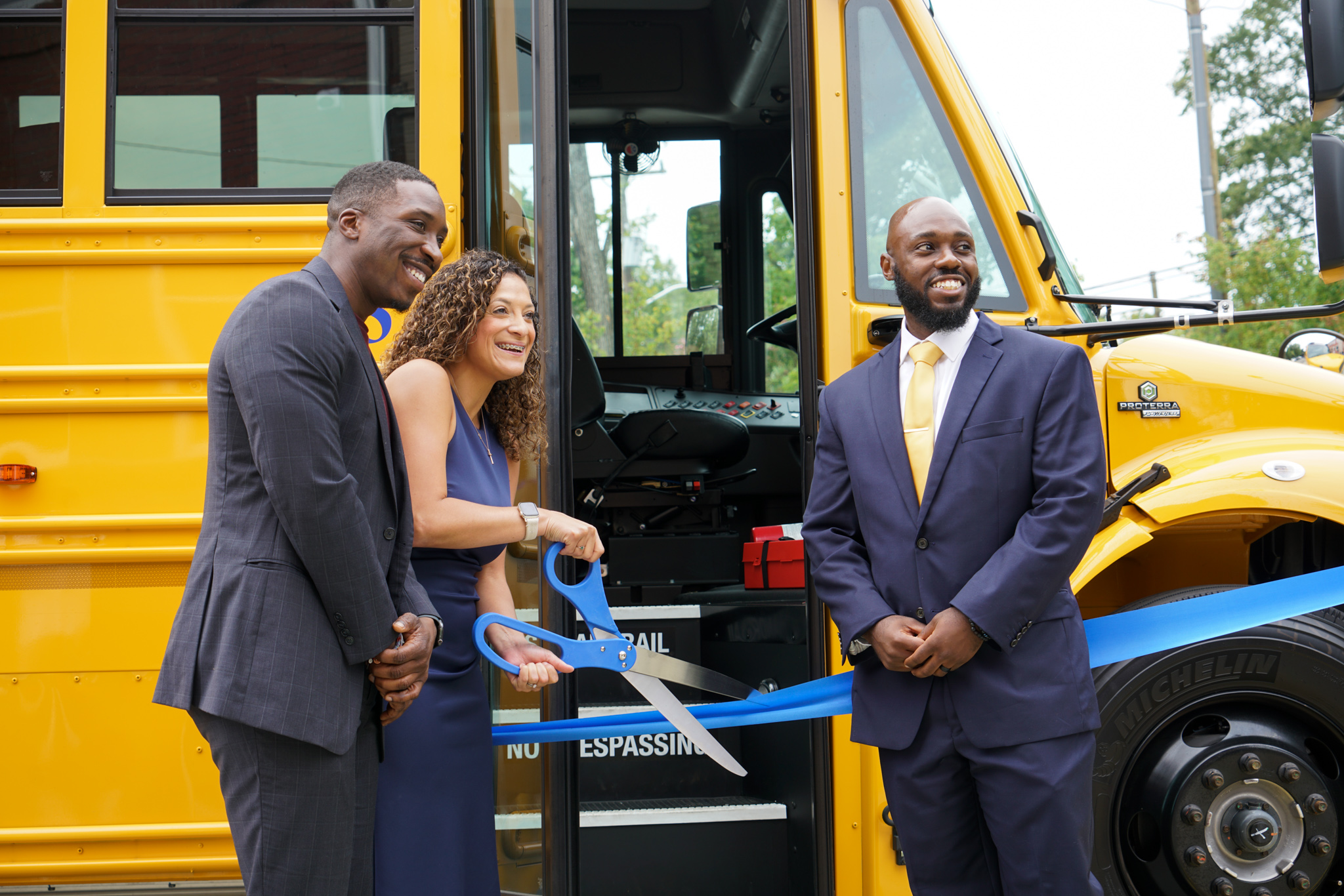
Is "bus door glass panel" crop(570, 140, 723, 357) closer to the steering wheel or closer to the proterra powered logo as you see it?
the steering wheel

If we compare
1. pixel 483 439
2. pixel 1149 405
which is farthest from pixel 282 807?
pixel 1149 405

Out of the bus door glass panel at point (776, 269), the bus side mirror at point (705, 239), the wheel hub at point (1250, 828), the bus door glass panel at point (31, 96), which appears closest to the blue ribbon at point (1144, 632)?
the wheel hub at point (1250, 828)

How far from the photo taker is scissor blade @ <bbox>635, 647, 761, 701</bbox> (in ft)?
6.46

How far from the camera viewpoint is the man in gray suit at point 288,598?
1356 millimetres

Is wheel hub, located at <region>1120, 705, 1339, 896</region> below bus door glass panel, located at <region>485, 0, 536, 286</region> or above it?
below

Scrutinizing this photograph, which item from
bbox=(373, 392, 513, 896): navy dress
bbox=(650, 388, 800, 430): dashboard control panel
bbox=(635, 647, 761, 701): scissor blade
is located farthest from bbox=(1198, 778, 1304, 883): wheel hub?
bbox=(650, 388, 800, 430): dashboard control panel

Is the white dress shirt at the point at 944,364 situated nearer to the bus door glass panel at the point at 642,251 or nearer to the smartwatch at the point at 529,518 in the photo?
the smartwatch at the point at 529,518

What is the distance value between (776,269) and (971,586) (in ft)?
10.6

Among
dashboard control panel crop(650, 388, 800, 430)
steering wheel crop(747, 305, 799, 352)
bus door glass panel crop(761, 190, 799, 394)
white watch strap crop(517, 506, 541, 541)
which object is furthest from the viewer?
bus door glass panel crop(761, 190, 799, 394)

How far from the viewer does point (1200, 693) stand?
229 centimetres

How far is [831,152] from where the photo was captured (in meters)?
2.46

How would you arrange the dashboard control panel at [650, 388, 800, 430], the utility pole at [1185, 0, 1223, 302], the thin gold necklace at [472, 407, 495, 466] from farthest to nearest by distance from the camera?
the utility pole at [1185, 0, 1223, 302] → the dashboard control panel at [650, 388, 800, 430] → the thin gold necklace at [472, 407, 495, 466]

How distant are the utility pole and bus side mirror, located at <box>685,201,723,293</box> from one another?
36.3 ft

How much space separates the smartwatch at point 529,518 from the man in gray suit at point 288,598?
0.33 metres
